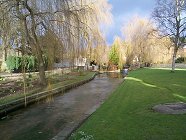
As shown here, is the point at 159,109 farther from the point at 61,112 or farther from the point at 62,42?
the point at 62,42

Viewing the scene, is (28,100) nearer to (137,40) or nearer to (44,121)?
(44,121)

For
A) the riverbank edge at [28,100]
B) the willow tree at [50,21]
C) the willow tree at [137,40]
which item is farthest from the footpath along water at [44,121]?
the willow tree at [137,40]

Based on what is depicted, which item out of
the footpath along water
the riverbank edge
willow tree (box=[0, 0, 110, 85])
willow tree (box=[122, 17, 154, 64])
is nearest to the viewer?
the footpath along water

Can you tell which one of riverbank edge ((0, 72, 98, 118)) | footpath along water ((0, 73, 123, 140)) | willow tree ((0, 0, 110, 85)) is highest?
willow tree ((0, 0, 110, 85))

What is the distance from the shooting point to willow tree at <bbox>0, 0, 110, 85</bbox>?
16.3m

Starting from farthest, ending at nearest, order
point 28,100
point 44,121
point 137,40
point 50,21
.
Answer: point 137,40 < point 50,21 < point 28,100 < point 44,121

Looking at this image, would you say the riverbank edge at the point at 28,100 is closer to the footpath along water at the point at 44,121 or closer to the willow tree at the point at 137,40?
the footpath along water at the point at 44,121

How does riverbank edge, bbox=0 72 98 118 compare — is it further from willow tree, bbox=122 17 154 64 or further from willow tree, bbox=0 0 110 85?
willow tree, bbox=122 17 154 64

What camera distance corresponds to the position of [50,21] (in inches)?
690

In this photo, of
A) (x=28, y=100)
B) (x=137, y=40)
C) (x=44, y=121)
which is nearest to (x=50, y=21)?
(x=28, y=100)

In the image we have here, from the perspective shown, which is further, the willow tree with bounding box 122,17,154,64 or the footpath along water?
the willow tree with bounding box 122,17,154,64

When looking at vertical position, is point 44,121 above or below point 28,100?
below

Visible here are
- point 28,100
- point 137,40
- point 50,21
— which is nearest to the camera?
point 28,100

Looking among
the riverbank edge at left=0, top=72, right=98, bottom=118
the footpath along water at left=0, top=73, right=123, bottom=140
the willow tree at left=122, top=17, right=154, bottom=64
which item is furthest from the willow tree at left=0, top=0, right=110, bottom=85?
the willow tree at left=122, top=17, right=154, bottom=64
